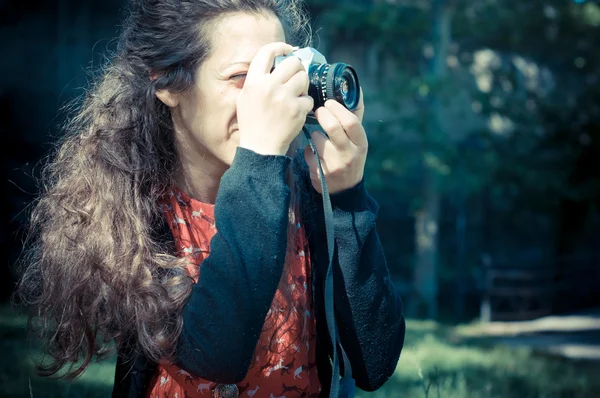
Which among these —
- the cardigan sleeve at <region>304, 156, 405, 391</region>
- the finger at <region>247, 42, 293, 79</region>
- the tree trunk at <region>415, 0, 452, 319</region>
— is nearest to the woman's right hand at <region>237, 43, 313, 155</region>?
the finger at <region>247, 42, 293, 79</region>

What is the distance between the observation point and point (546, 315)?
12742mm

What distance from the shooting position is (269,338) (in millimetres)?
1703

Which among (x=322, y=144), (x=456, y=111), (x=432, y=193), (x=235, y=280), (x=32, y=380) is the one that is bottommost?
(x=456, y=111)

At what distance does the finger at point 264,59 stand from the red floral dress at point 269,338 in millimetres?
402

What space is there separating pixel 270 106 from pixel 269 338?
0.54 m

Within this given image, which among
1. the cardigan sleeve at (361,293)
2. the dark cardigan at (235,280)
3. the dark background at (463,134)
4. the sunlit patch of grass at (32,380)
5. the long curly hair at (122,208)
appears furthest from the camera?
the dark background at (463,134)

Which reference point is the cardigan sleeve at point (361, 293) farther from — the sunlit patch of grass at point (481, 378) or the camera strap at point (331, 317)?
the sunlit patch of grass at point (481, 378)

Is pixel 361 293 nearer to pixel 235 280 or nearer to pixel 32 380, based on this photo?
pixel 235 280

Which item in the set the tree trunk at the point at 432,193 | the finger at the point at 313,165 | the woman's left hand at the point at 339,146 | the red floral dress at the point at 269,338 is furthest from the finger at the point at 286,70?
the tree trunk at the point at 432,193

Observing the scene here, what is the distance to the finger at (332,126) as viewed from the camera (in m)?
1.62

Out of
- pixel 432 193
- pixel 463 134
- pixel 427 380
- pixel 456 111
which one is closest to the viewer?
pixel 427 380

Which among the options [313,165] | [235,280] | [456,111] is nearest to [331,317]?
[235,280]

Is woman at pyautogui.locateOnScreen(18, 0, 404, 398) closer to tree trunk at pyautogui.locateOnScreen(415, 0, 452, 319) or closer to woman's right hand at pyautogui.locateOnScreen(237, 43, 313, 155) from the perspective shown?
woman's right hand at pyautogui.locateOnScreen(237, 43, 313, 155)

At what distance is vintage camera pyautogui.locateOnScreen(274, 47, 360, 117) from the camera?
5.39 ft
